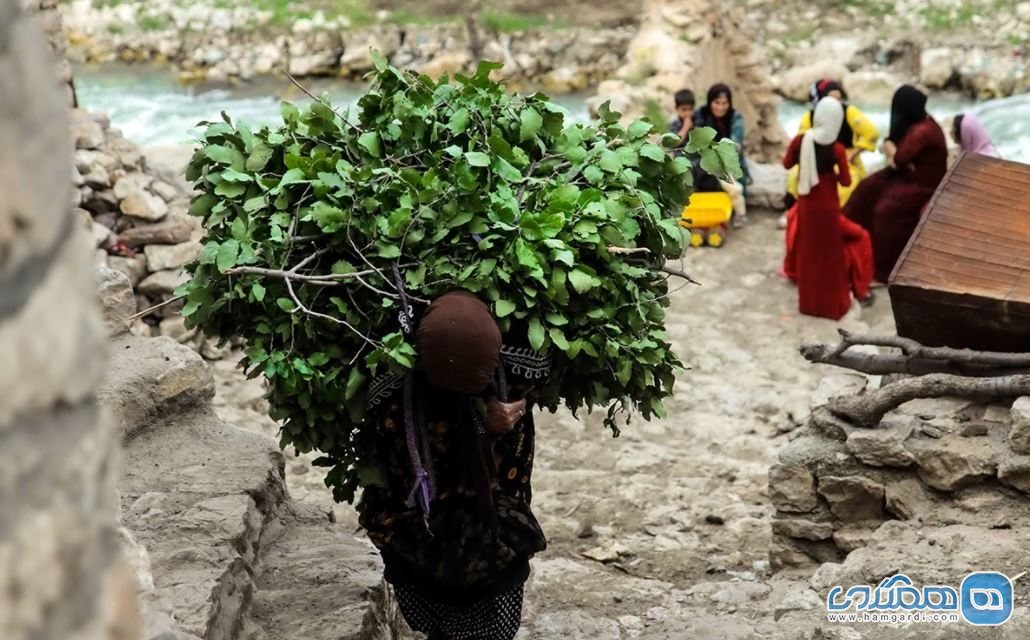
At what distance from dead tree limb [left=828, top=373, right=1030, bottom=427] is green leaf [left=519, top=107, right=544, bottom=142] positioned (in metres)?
1.62

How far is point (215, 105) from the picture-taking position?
16406 mm

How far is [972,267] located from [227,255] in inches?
102

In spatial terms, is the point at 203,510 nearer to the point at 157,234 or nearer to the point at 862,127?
the point at 157,234

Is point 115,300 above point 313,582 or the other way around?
above

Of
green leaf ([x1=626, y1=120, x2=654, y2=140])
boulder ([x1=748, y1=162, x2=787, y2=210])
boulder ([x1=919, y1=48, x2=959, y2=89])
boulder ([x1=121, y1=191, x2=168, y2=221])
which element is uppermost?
green leaf ([x1=626, y1=120, x2=654, y2=140])

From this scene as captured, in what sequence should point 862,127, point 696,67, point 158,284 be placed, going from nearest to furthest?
point 158,284 → point 862,127 → point 696,67

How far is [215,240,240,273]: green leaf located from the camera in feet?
10.3

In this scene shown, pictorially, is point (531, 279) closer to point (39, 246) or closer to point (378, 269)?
point (378, 269)

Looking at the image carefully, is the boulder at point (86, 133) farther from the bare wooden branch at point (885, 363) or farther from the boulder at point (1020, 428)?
the boulder at point (1020, 428)

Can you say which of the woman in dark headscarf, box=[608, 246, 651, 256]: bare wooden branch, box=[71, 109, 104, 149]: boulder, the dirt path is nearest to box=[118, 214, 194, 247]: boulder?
box=[71, 109, 104, 149]: boulder

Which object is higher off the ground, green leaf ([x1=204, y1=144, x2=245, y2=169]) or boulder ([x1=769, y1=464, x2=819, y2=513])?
green leaf ([x1=204, y1=144, x2=245, y2=169])

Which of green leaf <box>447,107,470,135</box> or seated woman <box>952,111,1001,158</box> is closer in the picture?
green leaf <box>447,107,470,135</box>

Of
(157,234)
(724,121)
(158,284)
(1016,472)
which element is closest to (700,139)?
(1016,472)

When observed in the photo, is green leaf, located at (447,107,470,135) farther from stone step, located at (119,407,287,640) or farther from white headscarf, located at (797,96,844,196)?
white headscarf, located at (797,96,844,196)
